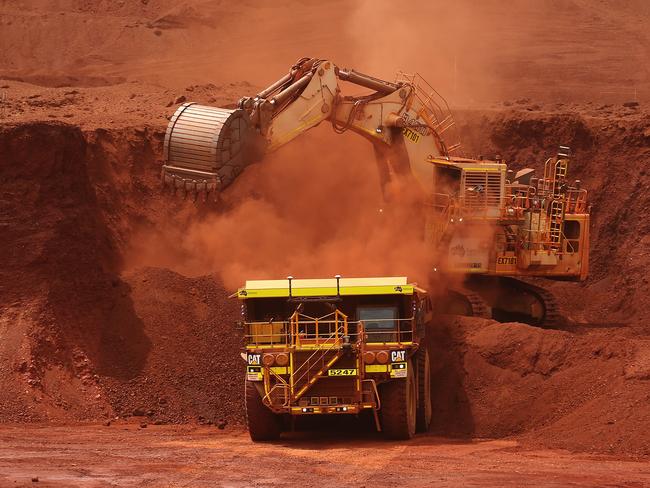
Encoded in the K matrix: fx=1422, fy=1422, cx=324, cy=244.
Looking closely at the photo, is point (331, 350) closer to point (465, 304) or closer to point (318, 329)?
point (318, 329)

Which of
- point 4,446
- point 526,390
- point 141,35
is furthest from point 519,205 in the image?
point 141,35

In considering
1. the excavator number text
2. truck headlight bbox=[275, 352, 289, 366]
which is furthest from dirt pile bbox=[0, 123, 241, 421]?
the excavator number text

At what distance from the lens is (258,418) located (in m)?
22.9

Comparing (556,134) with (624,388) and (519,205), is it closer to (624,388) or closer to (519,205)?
(519,205)

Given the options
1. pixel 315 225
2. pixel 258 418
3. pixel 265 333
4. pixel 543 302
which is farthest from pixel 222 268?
pixel 543 302

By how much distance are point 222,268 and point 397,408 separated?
829 cm

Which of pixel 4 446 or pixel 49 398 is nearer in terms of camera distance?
pixel 4 446

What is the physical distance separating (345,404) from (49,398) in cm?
614

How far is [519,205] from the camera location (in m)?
30.3

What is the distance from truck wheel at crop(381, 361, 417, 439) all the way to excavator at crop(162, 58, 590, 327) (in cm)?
452

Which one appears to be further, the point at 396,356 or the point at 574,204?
the point at 574,204

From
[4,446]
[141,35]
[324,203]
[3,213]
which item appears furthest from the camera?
[141,35]

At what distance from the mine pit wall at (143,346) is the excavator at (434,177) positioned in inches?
97.1

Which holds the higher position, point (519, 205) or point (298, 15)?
point (298, 15)
